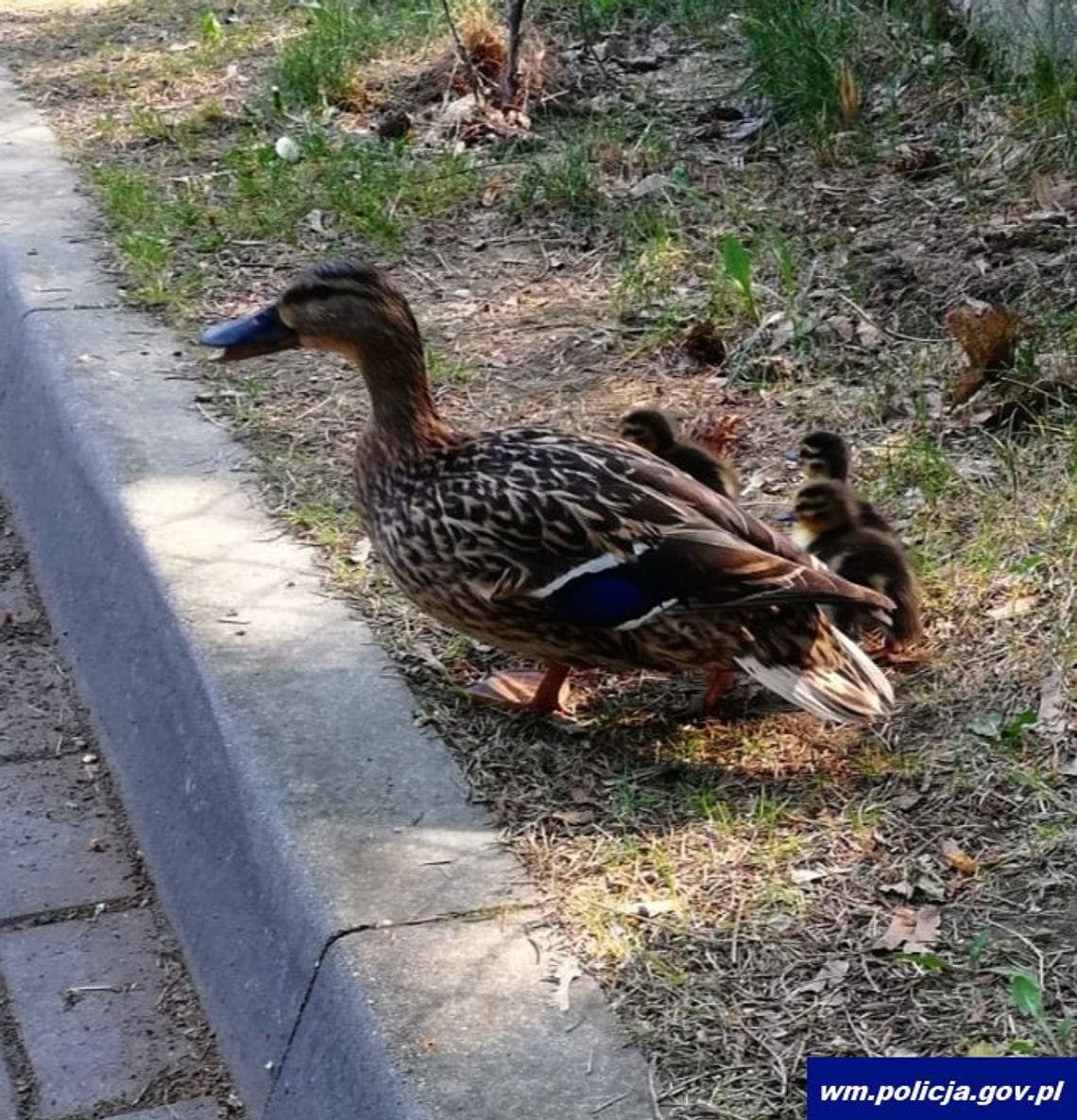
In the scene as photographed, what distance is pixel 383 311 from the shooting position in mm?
4500

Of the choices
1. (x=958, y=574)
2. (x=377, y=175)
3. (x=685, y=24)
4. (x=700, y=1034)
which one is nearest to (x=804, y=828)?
(x=700, y=1034)

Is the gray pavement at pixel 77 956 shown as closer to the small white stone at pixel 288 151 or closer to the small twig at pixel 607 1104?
the small twig at pixel 607 1104

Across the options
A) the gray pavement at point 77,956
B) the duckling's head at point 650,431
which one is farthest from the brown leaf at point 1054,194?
the gray pavement at point 77,956

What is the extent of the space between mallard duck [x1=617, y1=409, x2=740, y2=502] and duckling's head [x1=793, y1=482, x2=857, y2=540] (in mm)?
171

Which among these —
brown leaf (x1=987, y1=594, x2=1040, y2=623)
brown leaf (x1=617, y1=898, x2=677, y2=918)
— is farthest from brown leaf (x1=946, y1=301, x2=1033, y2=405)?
brown leaf (x1=617, y1=898, x2=677, y2=918)

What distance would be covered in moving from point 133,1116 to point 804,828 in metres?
1.27

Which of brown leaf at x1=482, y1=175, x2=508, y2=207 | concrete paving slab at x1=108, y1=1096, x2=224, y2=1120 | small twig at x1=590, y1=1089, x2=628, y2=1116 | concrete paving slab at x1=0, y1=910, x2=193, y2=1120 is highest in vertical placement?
small twig at x1=590, y1=1089, x2=628, y2=1116

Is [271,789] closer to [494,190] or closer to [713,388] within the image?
[713,388]

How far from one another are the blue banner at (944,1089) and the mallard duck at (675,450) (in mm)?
1764

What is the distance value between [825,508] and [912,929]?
1.27 m

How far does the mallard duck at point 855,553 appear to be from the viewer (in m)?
4.25

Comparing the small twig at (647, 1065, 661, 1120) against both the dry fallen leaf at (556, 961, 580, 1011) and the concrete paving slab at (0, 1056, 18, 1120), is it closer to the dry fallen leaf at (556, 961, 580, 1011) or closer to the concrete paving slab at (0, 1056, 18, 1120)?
the dry fallen leaf at (556, 961, 580, 1011)

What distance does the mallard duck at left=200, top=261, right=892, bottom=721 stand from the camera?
3.96 metres

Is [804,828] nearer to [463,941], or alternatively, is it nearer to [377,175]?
[463,941]
